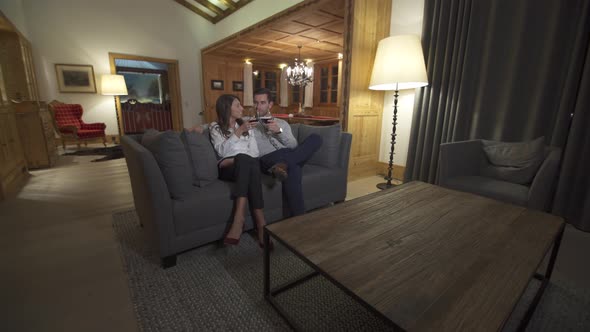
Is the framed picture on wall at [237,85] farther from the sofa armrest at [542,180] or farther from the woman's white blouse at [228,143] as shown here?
the sofa armrest at [542,180]

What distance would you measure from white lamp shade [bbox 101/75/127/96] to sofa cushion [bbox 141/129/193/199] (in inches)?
194

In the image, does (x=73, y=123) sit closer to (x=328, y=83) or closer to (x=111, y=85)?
(x=111, y=85)

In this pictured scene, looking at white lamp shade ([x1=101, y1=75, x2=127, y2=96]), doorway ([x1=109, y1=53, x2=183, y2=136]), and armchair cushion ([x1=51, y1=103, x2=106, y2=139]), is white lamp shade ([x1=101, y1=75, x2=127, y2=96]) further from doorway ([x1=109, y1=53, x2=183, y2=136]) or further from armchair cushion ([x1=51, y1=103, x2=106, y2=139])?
doorway ([x1=109, y1=53, x2=183, y2=136])

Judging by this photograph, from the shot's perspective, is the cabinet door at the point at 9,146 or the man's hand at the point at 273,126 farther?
the cabinet door at the point at 9,146

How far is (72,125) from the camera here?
4.63 meters

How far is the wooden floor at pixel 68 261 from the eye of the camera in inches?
43.5

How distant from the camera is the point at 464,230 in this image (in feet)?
3.44

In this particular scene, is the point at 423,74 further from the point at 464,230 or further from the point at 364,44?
the point at 464,230

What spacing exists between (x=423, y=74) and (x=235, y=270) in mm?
2252

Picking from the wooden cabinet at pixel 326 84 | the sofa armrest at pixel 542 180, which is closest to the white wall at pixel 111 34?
the wooden cabinet at pixel 326 84

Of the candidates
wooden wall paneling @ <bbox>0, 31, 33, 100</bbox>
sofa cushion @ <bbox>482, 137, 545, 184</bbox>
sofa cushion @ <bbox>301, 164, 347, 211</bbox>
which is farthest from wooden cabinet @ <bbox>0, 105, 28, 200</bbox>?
sofa cushion @ <bbox>482, 137, 545, 184</bbox>

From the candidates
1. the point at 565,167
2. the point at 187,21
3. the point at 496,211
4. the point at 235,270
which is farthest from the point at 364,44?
the point at 187,21

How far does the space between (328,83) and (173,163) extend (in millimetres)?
6547

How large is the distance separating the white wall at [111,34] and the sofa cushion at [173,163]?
3.27 meters
